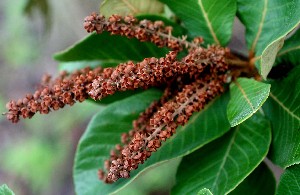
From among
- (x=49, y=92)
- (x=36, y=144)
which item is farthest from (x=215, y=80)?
(x=36, y=144)

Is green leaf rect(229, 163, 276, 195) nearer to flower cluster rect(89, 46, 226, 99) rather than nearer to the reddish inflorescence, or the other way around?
the reddish inflorescence

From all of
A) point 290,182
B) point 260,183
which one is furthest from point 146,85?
point 260,183

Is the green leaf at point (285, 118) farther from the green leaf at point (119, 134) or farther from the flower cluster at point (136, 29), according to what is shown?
the flower cluster at point (136, 29)

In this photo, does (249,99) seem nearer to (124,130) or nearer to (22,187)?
(124,130)

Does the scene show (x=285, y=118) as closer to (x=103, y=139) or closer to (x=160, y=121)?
(x=160, y=121)

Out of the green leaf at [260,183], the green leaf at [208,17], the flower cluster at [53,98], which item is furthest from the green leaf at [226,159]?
the flower cluster at [53,98]

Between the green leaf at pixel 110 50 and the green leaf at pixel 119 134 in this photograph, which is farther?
the green leaf at pixel 110 50
